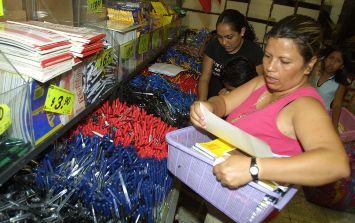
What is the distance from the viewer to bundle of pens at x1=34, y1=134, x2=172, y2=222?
4.09ft

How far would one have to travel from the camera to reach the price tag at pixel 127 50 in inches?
78.6

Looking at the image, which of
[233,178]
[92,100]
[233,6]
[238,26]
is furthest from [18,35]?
[233,6]

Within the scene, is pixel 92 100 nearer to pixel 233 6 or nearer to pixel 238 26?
pixel 238 26

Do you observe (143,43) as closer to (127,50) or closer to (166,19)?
(127,50)

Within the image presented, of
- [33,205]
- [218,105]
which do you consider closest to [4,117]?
[33,205]

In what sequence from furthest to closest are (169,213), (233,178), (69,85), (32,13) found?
(32,13), (169,213), (69,85), (233,178)

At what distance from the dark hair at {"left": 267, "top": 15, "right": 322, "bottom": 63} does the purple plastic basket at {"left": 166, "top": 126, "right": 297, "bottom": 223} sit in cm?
53

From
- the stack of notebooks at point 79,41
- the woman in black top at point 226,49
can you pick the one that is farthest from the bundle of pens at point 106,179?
the woman in black top at point 226,49

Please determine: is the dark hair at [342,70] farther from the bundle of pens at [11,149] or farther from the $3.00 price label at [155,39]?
the bundle of pens at [11,149]

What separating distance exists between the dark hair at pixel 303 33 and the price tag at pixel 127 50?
1.16 meters

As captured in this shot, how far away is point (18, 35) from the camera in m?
1.09

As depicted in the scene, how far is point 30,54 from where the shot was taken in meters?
1.05

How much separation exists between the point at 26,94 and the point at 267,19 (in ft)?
18.6

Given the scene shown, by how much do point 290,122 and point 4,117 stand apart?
1020 mm
